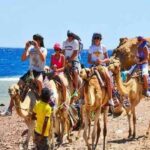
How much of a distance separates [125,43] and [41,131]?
75.8ft

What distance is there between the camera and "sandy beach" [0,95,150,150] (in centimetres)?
1670

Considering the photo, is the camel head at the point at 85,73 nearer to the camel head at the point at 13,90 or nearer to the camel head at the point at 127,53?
the camel head at the point at 13,90

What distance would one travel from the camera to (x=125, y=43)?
3478 centimetres

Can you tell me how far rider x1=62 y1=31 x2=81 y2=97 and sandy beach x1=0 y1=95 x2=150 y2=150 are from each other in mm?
1899

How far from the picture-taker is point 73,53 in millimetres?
18016

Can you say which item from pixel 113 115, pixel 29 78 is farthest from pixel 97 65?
pixel 113 115

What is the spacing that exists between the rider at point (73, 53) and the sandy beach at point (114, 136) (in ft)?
6.23

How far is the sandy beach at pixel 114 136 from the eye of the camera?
16.7m

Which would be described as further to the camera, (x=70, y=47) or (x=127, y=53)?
(x=127, y=53)

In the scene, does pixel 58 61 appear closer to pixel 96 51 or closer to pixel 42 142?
pixel 96 51

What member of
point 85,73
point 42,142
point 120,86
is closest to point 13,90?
point 42,142

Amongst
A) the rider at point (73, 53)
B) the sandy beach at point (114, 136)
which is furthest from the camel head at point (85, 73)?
the rider at point (73, 53)

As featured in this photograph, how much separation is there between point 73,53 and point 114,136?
118 inches

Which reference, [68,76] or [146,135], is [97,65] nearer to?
[68,76]
